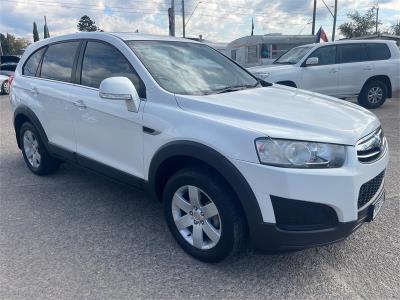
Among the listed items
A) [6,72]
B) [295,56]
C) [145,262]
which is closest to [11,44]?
[6,72]

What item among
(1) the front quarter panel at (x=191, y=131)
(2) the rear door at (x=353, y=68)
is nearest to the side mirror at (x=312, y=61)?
(2) the rear door at (x=353, y=68)

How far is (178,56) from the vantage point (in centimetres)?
371

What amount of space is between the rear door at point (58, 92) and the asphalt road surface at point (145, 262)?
759 mm

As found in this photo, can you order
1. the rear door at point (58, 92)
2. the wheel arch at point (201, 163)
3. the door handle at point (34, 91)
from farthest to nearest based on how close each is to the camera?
the door handle at point (34, 91)
the rear door at point (58, 92)
the wheel arch at point (201, 163)

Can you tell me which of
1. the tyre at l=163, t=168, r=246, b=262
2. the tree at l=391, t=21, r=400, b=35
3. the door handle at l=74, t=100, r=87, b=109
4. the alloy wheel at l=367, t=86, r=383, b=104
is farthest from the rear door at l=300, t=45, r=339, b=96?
the tree at l=391, t=21, r=400, b=35

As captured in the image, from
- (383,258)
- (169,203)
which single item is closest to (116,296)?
(169,203)

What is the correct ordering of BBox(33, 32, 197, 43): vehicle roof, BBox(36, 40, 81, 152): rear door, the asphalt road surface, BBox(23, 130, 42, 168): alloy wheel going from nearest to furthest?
the asphalt road surface < BBox(33, 32, 197, 43): vehicle roof < BBox(36, 40, 81, 152): rear door < BBox(23, 130, 42, 168): alloy wheel

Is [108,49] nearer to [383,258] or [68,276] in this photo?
[68,276]

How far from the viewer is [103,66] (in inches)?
147

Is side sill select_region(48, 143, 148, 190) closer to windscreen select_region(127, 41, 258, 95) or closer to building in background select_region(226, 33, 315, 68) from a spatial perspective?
windscreen select_region(127, 41, 258, 95)

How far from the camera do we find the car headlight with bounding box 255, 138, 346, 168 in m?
2.44

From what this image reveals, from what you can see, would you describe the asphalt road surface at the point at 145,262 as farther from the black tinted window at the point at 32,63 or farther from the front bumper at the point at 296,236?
the black tinted window at the point at 32,63

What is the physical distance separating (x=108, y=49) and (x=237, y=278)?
7.81ft

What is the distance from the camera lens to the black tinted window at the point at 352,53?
1015 cm
